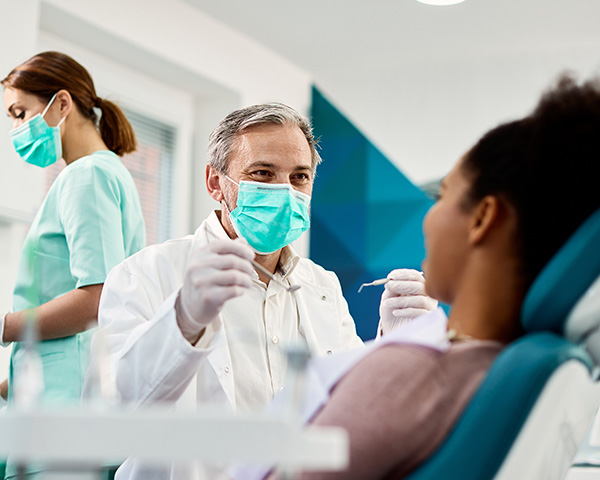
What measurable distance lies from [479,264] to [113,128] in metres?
1.56

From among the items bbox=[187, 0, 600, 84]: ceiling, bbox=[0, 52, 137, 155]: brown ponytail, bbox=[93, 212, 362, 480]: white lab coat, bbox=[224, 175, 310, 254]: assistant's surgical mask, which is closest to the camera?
bbox=[93, 212, 362, 480]: white lab coat

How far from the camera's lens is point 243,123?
186 centimetres

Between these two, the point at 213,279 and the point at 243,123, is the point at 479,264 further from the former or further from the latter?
the point at 243,123

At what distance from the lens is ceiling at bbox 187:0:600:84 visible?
348cm

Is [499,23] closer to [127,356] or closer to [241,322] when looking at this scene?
[241,322]

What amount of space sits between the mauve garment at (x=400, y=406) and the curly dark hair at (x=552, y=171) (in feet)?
0.52

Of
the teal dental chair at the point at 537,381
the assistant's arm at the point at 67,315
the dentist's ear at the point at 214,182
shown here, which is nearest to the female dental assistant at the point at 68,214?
the assistant's arm at the point at 67,315

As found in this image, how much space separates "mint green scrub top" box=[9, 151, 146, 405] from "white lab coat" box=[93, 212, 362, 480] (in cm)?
29

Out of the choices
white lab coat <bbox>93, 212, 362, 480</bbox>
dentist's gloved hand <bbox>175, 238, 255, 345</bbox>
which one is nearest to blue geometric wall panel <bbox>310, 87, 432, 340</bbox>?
white lab coat <bbox>93, 212, 362, 480</bbox>

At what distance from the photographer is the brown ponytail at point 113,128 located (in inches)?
88.7

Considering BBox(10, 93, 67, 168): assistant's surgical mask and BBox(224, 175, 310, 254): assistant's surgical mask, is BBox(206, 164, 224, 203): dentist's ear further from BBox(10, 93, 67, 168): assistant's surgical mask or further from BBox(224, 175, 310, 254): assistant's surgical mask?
BBox(10, 93, 67, 168): assistant's surgical mask

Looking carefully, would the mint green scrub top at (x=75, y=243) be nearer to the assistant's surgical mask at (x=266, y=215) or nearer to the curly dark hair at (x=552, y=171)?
the assistant's surgical mask at (x=266, y=215)

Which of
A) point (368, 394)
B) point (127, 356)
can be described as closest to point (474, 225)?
point (368, 394)

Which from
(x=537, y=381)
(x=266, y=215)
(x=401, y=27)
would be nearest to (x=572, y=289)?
(x=537, y=381)
